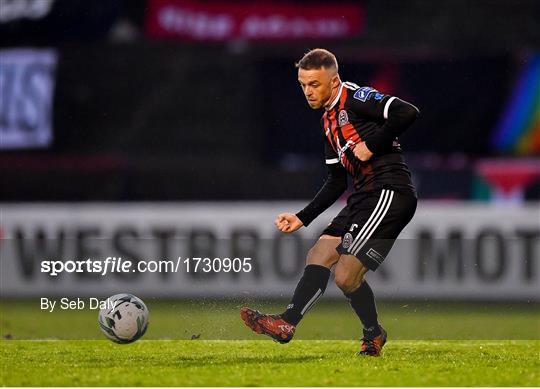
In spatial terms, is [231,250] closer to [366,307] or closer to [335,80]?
[366,307]

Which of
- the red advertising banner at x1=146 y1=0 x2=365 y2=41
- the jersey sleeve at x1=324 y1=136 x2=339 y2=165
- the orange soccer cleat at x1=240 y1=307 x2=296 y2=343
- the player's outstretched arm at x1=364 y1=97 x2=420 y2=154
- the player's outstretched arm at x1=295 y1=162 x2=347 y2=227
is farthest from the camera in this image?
the red advertising banner at x1=146 y1=0 x2=365 y2=41

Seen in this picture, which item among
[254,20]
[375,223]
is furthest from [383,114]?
[254,20]

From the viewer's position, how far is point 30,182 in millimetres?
15562

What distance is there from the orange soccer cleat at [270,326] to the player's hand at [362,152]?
42.4 inches

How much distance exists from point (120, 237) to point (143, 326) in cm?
547

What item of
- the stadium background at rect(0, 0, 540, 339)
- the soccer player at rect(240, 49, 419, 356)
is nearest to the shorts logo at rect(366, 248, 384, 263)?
the soccer player at rect(240, 49, 419, 356)

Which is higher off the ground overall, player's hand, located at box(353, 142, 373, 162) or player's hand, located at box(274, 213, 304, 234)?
player's hand, located at box(353, 142, 373, 162)

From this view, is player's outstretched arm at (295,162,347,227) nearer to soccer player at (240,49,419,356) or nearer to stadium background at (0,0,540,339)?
soccer player at (240,49,419,356)

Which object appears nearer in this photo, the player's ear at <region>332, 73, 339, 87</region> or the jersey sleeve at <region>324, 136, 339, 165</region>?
the player's ear at <region>332, 73, 339, 87</region>

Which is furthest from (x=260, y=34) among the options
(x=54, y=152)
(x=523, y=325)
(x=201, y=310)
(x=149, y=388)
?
(x=149, y=388)

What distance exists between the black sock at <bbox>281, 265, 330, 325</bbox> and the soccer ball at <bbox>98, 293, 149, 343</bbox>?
102cm

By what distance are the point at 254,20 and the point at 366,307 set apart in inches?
322

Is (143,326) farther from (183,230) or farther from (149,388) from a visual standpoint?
(183,230)

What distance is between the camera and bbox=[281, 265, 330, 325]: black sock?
26.6ft
